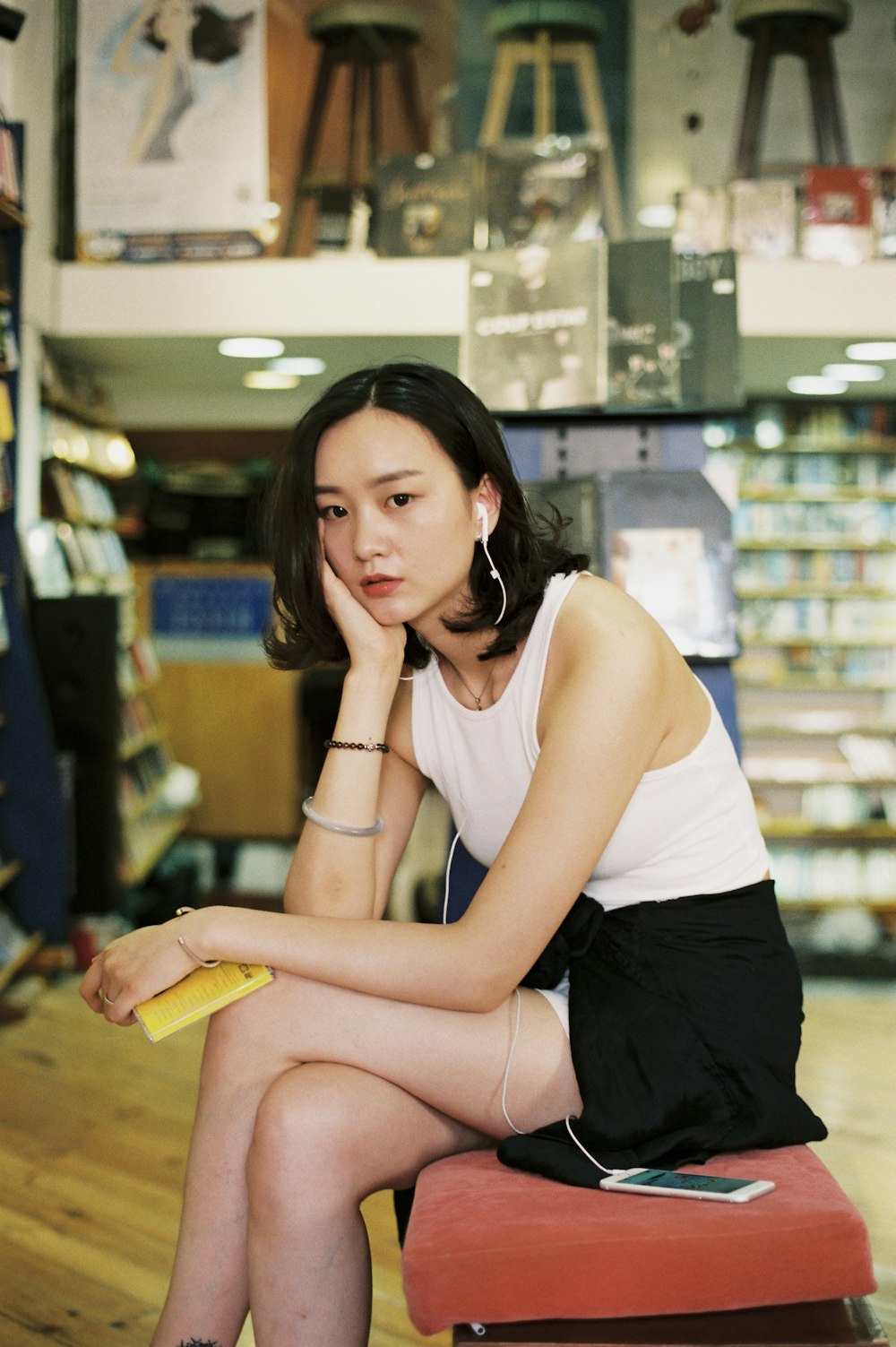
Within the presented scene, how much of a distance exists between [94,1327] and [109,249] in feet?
11.6

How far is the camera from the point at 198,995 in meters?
1.48

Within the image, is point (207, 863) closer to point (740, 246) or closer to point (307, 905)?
point (740, 246)

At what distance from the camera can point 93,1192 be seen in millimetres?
2672

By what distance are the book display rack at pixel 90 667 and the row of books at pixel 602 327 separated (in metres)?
2.14

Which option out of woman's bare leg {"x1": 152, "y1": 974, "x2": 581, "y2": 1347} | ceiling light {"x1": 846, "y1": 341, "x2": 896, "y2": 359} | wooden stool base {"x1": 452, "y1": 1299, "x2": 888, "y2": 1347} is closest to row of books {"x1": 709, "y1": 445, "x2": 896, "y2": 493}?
ceiling light {"x1": 846, "y1": 341, "x2": 896, "y2": 359}

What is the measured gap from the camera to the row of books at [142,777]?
16.2 feet

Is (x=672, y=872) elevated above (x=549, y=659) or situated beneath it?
situated beneath

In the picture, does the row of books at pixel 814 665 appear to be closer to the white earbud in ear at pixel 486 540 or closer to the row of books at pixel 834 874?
the row of books at pixel 834 874

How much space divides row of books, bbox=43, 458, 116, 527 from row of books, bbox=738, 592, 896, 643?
2.72m

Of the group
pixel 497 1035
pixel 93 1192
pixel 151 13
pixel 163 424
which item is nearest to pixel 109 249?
pixel 151 13

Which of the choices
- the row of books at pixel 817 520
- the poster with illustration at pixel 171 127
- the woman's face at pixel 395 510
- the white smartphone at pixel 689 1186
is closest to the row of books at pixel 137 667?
the poster with illustration at pixel 171 127

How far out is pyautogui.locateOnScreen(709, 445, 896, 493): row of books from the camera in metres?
5.69

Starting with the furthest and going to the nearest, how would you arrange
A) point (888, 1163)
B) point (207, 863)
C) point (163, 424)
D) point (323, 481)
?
point (163, 424), point (207, 863), point (888, 1163), point (323, 481)

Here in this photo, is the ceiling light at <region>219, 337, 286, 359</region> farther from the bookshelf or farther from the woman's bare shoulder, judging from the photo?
the woman's bare shoulder
